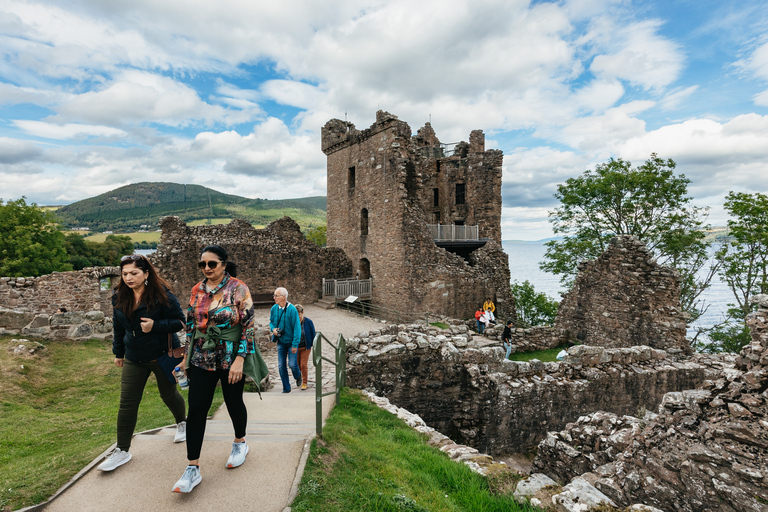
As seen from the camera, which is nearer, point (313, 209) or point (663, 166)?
point (663, 166)

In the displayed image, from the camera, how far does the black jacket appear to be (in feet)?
11.8

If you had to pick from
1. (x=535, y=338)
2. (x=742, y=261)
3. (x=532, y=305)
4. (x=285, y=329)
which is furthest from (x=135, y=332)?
(x=532, y=305)

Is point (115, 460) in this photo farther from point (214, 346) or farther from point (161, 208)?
point (161, 208)

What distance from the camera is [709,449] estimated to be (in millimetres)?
4012

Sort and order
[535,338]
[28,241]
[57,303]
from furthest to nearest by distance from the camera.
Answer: [28,241], [535,338], [57,303]

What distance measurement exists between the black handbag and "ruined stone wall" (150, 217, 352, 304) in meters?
15.8

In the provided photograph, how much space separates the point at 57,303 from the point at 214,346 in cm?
1556

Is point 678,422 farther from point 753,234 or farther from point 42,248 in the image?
point 42,248

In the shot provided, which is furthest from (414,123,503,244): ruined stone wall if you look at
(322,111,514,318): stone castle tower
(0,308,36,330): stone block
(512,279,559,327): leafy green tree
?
(0,308,36,330): stone block

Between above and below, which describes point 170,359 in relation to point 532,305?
above

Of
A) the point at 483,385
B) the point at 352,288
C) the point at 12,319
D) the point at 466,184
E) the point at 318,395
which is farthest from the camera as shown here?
the point at 466,184

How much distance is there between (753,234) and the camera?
17.2 metres

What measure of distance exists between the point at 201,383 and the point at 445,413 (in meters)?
5.63

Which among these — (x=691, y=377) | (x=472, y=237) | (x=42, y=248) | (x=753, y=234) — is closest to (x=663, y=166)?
(x=753, y=234)
